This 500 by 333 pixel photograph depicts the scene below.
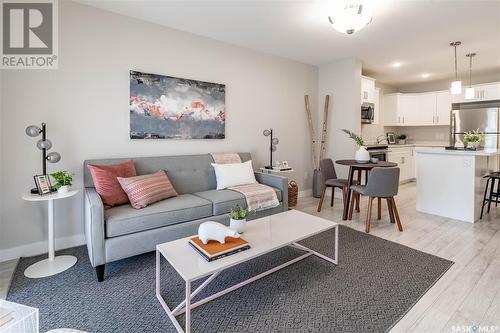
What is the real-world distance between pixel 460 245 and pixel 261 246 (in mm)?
2394

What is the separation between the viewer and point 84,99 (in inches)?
113

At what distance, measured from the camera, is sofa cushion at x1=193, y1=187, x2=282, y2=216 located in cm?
288

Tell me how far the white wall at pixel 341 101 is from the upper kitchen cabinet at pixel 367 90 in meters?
0.54

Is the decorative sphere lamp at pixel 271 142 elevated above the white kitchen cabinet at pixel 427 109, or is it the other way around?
the white kitchen cabinet at pixel 427 109

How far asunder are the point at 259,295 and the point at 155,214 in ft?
3.85

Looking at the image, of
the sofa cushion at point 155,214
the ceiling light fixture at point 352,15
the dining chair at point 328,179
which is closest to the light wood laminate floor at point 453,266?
the dining chair at point 328,179

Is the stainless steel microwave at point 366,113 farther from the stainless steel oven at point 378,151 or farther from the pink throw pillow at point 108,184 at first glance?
the pink throw pillow at point 108,184

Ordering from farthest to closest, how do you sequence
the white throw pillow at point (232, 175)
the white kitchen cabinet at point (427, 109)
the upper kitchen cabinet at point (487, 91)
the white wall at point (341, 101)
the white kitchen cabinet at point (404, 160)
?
the white kitchen cabinet at point (427, 109) → the white kitchen cabinet at point (404, 160) → the upper kitchen cabinet at point (487, 91) → the white wall at point (341, 101) → the white throw pillow at point (232, 175)

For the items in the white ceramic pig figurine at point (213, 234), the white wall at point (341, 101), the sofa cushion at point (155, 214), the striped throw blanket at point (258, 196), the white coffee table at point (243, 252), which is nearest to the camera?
the white coffee table at point (243, 252)

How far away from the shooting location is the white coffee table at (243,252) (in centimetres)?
156

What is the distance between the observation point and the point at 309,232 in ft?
7.10

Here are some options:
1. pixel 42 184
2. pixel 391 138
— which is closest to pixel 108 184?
pixel 42 184

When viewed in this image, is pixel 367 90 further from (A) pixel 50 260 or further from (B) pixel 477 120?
(A) pixel 50 260

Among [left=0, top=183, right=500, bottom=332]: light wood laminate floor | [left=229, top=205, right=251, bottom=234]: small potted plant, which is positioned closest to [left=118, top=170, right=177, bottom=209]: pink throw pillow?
[left=229, top=205, right=251, bottom=234]: small potted plant
